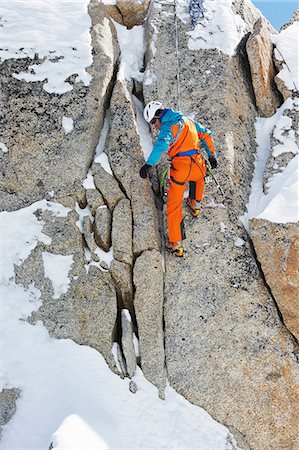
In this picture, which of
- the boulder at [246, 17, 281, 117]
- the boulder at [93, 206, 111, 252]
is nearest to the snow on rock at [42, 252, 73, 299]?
the boulder at [93, 206, 111, 252]

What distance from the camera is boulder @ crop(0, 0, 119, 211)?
9922 millimetres

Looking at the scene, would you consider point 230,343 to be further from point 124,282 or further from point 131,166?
point 131,166

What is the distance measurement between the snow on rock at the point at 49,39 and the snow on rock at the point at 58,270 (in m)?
4.03

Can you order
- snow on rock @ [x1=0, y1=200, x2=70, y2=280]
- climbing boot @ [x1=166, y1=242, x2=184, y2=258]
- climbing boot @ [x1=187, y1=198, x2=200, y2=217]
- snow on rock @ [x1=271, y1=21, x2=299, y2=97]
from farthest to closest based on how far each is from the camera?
snow on rock @ [x1=271, y1=21, x2=299, y2=97] < climbing boot @ [x1=187, y1=198, x2=200, y2=217] < snow on rock @ [x1=0, y1=200, x2=70, y2=280] < climbing boot @ [x1=166, y1=242, x2=184, y2=258]

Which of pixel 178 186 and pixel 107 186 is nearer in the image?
pixel 178 186

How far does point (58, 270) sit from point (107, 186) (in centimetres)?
205

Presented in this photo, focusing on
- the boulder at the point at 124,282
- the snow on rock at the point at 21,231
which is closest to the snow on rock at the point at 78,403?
the snow on rock at the point at 21,231

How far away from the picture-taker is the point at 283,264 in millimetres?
8547

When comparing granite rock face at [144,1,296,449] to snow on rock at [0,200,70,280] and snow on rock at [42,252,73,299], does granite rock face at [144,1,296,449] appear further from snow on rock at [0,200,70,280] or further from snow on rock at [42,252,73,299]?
snow on rock at [0,200,70,280]

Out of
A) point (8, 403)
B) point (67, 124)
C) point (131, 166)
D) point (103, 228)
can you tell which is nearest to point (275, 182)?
point (131, 166)

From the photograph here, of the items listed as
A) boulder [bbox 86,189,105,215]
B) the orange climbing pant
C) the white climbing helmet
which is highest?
the white climbing helmet

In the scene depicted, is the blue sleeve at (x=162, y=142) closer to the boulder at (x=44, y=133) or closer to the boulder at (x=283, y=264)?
the boulder at (x=44, y=133)

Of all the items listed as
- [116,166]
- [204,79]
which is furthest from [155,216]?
[204,79]

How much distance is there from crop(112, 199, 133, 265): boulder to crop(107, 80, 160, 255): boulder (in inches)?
4.1
